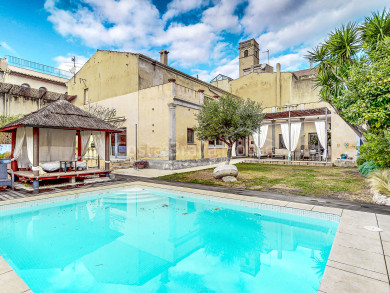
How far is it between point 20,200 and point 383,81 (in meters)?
11.3

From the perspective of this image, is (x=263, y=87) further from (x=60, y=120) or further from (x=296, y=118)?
(x=60, y=120)

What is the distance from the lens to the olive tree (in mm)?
10625

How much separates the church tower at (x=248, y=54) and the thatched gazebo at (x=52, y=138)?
30761 millimetres

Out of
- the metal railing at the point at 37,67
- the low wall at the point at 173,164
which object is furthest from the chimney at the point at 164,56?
the metal railing at the point at 37,67

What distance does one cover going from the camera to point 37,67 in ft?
82.0

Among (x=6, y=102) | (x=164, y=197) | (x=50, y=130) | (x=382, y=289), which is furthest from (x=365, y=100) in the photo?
(x=6, y=102)

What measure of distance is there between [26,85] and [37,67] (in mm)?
3836

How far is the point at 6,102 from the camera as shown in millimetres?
18406

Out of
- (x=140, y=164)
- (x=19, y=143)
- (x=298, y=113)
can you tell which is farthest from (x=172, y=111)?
(x=298, y=113)

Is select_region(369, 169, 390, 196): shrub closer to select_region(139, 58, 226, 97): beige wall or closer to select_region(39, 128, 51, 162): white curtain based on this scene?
select_region(39, 128, 51, 162): white curtain

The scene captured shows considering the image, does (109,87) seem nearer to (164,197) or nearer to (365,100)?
(164,197)

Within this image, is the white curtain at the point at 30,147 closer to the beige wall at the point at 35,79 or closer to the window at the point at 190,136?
the window at the point at 190,136

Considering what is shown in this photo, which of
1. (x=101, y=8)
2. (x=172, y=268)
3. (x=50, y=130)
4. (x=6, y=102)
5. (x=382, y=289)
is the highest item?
(x=101, y=8)

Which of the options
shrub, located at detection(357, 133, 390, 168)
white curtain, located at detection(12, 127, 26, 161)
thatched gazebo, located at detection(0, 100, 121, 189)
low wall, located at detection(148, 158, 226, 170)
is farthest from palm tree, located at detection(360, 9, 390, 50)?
white curtain, located at detection(12, 127, 26, 161)
